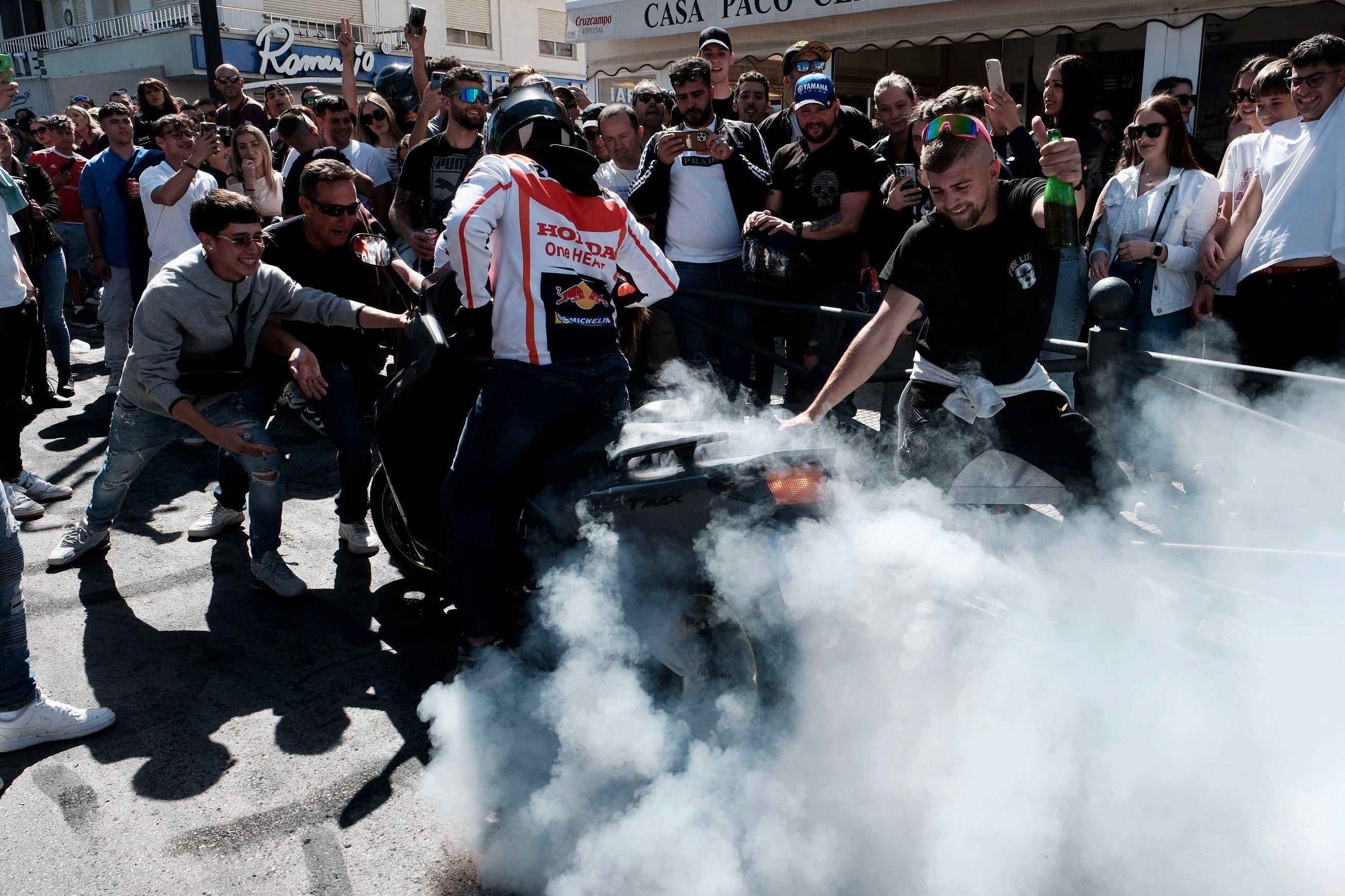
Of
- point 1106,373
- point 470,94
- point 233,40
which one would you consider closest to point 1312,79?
point 1106,373

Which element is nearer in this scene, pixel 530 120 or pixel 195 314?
pixel 530 120

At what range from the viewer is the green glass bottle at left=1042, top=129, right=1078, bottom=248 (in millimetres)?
2914

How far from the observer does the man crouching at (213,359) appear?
145 inches

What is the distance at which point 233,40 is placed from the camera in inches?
1207

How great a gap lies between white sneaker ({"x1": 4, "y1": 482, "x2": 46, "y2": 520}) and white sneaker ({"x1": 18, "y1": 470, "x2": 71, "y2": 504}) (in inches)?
3.5

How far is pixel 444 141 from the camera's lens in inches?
217

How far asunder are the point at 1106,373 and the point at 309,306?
118 inches

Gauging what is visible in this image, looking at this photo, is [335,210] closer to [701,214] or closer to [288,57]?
[701,214]

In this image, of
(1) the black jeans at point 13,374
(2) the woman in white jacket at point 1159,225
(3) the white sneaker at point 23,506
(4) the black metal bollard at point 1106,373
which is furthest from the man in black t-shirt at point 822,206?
(3) the white sneaker at point 23,506

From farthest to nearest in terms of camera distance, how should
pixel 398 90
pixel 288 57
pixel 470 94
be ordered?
pixel 288 57, pixel 398 90, pixel 470 94

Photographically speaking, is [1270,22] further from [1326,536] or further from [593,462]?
[593,462]

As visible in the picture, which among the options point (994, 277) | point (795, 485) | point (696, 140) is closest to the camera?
point (795, 485)

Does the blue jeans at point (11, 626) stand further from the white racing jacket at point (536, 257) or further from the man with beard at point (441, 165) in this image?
the man with beard at point (441, 165)

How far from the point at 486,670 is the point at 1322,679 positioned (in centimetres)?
254
